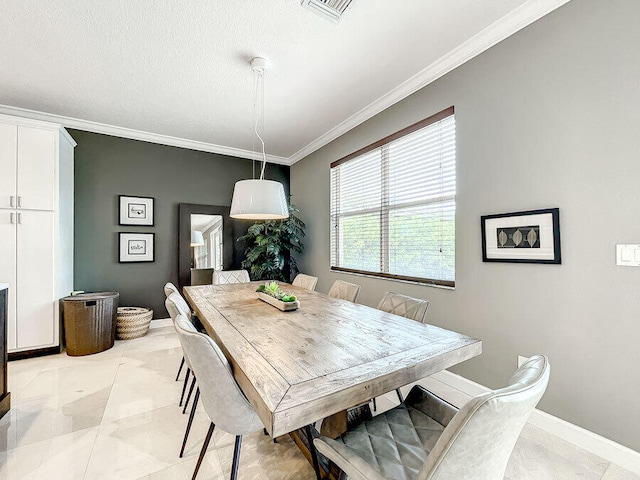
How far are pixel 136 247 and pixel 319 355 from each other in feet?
12.5

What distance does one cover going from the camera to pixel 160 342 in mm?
3592

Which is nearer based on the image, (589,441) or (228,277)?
(589,441)

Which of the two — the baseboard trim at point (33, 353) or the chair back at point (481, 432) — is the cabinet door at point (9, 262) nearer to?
the baseboard trim at point (33, 353)

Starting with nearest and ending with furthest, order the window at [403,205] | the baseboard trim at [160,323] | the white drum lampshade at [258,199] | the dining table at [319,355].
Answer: the dining table at [319,355] → the white drum lampshade at [258,199] → the window at [403,205] → the baseboard trim at [160,323]

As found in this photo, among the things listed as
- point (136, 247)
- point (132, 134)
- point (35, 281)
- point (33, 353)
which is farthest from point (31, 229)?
point (132, 134)

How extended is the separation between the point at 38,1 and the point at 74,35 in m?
0.29

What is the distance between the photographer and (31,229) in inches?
120

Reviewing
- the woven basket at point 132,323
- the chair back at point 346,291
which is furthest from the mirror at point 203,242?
the chair back at point 346,291

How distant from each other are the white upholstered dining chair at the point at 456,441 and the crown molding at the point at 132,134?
173 inches

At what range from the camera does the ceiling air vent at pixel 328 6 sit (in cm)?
188

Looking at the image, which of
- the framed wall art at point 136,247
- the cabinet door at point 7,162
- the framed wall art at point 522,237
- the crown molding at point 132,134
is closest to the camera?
the framed wall art at point 522,237

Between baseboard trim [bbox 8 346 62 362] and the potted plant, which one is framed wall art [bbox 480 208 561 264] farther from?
baseboard trim [bbox 8 346 62 362]

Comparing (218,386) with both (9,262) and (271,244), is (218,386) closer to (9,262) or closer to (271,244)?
(271,244)

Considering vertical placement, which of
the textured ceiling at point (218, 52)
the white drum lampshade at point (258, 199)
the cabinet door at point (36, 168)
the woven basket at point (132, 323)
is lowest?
the woven basket at point (132, 323)
